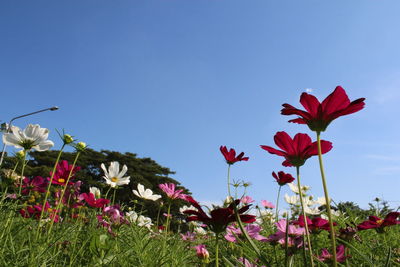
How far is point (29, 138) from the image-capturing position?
170 centimetres

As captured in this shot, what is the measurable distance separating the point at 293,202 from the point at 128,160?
18.1 meters

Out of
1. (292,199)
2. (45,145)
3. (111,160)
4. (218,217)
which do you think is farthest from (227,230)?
(111,160)

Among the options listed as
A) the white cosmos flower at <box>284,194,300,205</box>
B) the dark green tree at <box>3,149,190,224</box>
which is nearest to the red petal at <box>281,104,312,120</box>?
the white cosmos flower at <box>284,194,300,205</box>

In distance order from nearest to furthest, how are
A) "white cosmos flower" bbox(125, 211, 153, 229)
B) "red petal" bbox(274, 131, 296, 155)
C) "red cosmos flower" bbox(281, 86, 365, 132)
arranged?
"red cosmos flower" bbox(281, 86, 365, 132), "red petal" bbox(274, 131, 296, 155), "white cosmos flower" bbox(125, 211, 153, 229)

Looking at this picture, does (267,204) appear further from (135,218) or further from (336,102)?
(336,102)

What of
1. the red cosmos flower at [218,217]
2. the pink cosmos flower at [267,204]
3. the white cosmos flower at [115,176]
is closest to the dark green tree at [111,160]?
the pink cosmos flower at [267,204]

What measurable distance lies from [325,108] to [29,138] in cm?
159

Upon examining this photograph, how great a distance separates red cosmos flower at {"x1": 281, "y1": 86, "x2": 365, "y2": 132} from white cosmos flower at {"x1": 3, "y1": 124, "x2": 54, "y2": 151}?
1.44m

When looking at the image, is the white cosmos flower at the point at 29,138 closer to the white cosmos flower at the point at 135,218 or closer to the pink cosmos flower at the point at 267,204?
the white cosmos flower at the point at 135,218

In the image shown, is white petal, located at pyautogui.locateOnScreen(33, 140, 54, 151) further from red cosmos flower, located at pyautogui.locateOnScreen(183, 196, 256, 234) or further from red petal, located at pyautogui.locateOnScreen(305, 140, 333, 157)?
red petal, located at pyautogui.locateOnScreen(305, 140, 333, 157)

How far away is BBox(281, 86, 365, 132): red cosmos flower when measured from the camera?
2.45 feet

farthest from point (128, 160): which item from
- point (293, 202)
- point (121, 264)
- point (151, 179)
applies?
point (121, 264)

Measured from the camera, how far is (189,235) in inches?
117

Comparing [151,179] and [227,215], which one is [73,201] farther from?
[151,179]
